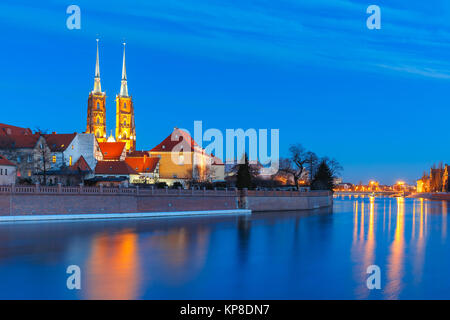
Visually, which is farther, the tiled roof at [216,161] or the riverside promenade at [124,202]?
the tiled roof at [216,161]

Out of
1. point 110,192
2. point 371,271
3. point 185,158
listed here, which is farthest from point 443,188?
point 371,271

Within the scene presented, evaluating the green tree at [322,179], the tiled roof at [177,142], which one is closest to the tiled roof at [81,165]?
the tiled roof at [177,142]

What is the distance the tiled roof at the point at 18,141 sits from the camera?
6850 cm

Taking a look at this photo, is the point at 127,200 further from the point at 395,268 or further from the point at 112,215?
the point at 395,268

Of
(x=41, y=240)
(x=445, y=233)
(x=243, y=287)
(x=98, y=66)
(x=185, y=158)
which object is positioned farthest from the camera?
(x=98, y=66)

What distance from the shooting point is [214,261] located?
25500 millimetres

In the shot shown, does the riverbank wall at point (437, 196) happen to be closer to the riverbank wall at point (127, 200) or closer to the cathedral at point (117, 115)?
the cathedral at point (117, 115)

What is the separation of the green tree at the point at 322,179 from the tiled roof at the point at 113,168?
2943 centimetres

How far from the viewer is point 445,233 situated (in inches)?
1652

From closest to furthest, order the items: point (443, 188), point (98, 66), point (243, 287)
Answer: point (243, 287), point (98, 66), point (443, 188)

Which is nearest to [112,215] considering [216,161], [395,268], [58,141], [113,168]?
[395,268]

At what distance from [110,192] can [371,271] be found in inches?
1159

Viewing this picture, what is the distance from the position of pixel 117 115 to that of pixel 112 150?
36775 millimetres

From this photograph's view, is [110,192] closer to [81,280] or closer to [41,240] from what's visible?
[41,240]
